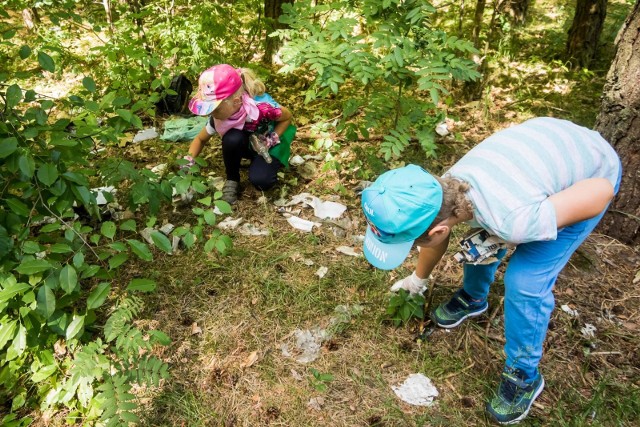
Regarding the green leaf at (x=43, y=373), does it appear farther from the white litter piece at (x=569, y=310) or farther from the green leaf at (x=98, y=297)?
the white litter piece at (x=569, y=310)

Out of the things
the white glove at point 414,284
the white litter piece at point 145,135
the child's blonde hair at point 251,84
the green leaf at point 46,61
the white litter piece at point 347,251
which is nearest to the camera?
the green leaf at point 46,61

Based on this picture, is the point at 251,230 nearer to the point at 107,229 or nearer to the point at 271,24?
the point at 107,229

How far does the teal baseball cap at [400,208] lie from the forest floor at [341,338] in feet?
2.83

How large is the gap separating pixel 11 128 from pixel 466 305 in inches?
94.2

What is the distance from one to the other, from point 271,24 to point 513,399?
4.04m

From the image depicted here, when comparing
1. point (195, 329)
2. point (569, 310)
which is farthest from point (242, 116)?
point (569, 310)

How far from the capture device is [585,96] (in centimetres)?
439

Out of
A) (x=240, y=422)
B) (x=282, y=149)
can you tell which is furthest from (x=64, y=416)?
(x=282, y=149)

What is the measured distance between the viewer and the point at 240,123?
10.2ft

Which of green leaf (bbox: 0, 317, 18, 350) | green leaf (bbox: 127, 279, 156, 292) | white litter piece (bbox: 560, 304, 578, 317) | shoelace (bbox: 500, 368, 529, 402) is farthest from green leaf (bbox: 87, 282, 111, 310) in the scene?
white litter piece (bbox: 560, 304, 578, 317)

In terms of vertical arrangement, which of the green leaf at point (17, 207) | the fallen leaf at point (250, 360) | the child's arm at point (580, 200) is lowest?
the fallen leaf at point (250, 360)

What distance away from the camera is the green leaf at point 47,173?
170 centimetres

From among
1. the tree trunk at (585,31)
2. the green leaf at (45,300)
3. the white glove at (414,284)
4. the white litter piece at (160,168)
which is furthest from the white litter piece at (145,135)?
the tree trunk at (585,31)

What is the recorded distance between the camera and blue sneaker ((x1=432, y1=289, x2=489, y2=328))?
2.43 m
